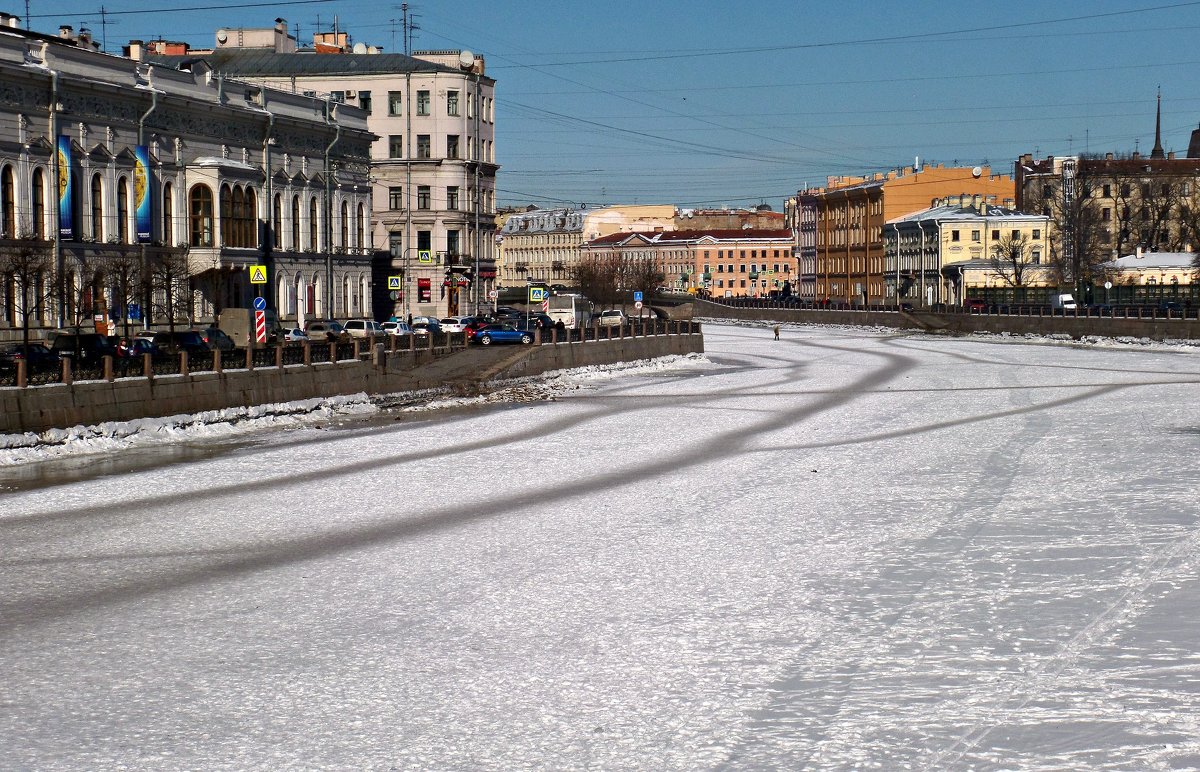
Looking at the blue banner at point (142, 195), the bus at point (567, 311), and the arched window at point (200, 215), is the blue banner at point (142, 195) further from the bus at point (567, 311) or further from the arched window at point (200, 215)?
the bus at point (567, 311)

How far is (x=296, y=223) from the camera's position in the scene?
70.5 metres

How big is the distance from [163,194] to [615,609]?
49185mm

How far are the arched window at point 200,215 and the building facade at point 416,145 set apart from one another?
2998 cm

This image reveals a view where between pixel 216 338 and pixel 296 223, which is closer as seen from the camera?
pixel 216 338

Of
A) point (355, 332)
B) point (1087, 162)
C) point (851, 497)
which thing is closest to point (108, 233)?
point (355, 332)

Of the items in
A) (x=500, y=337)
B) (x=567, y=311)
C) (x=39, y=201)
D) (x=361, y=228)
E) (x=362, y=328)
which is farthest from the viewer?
(x=567, y=311)

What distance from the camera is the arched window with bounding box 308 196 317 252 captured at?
7181 centimetres

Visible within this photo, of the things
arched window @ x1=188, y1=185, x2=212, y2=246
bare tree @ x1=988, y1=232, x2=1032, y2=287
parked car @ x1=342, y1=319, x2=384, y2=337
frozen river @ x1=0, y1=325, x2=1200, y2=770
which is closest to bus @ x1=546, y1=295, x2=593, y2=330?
parked car @ x1=342, y1=319, x2=384, y2=337

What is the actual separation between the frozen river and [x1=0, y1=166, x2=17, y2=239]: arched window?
2541 cm

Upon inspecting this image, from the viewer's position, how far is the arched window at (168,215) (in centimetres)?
5966

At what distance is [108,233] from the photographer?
55.6 metres

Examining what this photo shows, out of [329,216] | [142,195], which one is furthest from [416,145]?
[142,195]

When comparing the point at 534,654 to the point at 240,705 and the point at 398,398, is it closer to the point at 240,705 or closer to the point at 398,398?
the point at 240,705

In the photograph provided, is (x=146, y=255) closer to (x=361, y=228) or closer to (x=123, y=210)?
(x=123, y=210)
